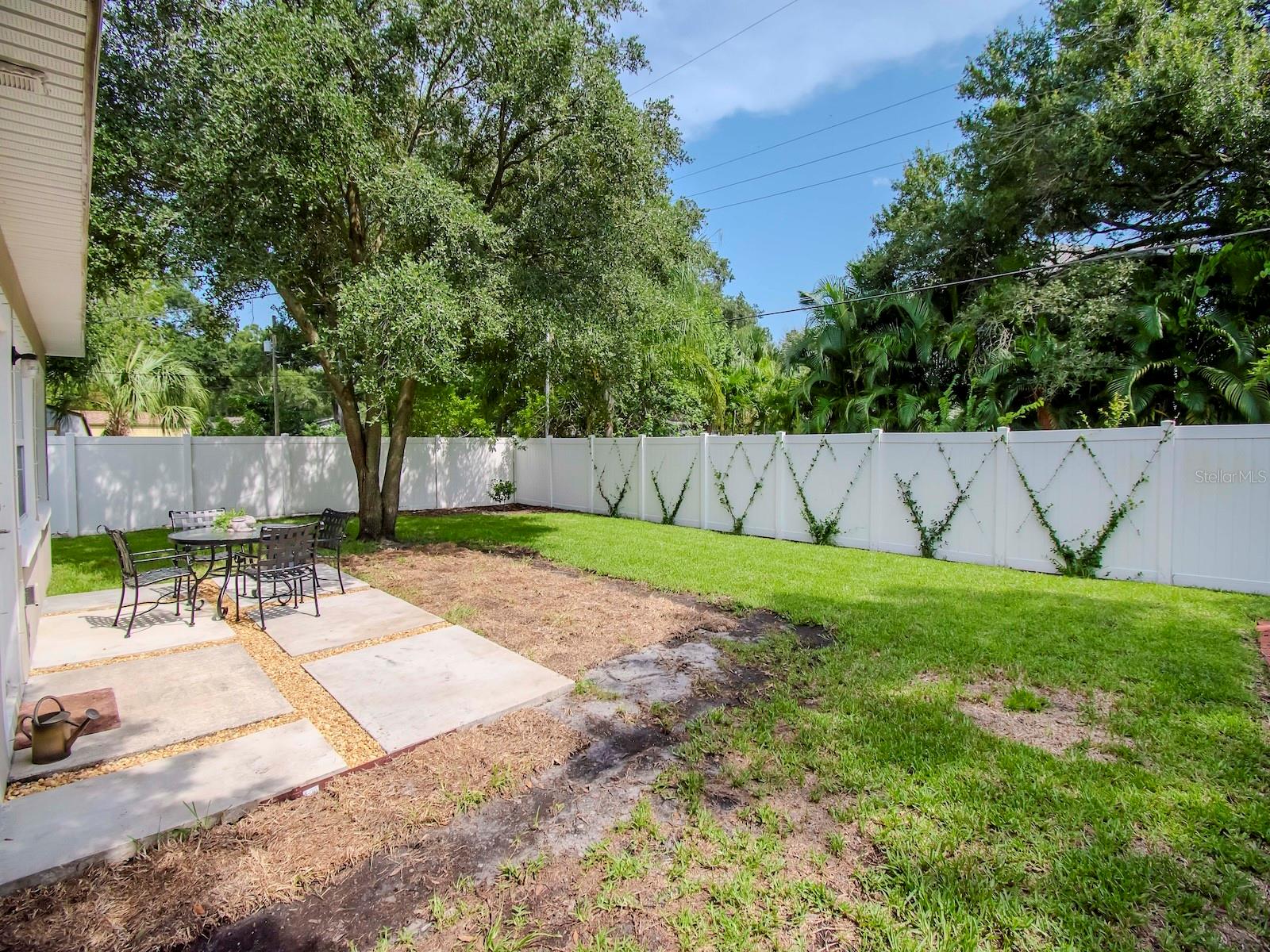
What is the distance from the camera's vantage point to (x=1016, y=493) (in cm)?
818

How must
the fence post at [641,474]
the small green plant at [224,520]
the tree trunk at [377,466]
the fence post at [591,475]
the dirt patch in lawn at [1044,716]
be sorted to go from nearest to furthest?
the dirt patch in lawn at [1044,716] < the small green plant at [224,520] < the tree trunk at [377,466] < the fence post at [641,474] < the fence post at [591,475]

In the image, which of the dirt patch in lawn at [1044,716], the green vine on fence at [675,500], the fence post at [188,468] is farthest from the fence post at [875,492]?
the fence post at [188,468]

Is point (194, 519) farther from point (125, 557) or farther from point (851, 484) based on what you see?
point (851, 484)

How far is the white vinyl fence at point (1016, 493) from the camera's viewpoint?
22.0ft

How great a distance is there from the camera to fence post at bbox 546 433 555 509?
1608 centimetres

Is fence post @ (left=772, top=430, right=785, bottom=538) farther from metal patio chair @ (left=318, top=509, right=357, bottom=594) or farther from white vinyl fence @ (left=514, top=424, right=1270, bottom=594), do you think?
metal patio chair @ (left=318, top=509, right=357, bottom=594)

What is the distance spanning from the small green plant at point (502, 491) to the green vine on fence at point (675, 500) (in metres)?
5.30

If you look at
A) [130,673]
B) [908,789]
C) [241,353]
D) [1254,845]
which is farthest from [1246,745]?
[241,353]

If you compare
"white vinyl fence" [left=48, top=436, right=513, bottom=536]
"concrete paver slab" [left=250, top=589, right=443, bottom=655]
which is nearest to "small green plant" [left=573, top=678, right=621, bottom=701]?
"concrete paver slab" [left=250, top=589, right=443, bottom=655]

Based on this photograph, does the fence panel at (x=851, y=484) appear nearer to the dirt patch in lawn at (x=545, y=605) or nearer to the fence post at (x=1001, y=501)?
the fence post at (x=1001, y=501)

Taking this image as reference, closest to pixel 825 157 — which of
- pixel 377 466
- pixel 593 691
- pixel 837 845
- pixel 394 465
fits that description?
pixel 394 465

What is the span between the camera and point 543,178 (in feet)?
30.7

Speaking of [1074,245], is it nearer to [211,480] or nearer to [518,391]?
[518,391]

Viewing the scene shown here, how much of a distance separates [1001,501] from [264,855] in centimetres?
877
